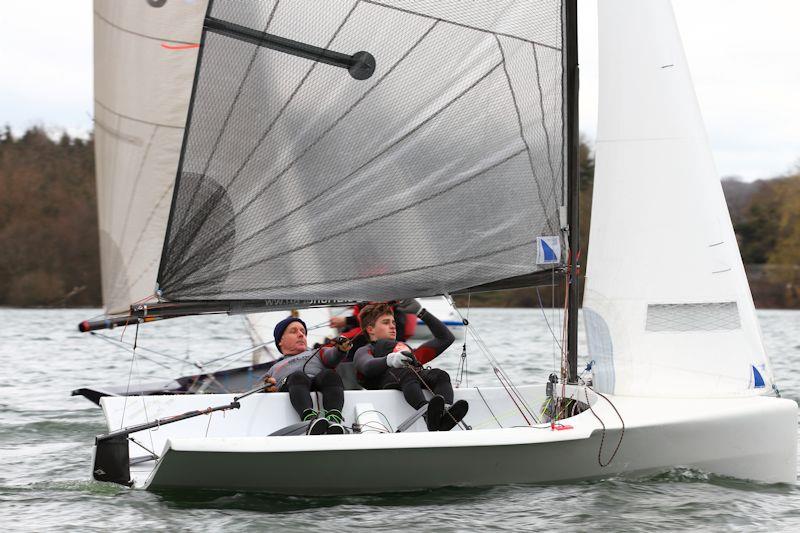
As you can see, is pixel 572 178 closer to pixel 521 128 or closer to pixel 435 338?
pixel 521 128

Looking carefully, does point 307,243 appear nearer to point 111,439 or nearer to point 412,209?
point 412,209

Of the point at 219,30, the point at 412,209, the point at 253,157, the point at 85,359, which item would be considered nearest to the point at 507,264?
the point at 412,209

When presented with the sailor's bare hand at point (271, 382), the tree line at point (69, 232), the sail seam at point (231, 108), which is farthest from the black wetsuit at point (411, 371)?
the tree line at point (69, 232)

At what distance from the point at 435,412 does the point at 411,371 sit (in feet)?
1.44

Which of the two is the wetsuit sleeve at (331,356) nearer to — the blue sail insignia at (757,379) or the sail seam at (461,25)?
the sail seam at (461,25)

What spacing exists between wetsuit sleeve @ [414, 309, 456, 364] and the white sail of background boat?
18 cm

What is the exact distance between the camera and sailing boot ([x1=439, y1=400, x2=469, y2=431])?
4977 mm

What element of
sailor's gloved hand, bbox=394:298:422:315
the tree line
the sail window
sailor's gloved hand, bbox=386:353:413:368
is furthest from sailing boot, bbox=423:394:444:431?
the tree line

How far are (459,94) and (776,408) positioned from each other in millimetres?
1912

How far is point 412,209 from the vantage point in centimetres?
532

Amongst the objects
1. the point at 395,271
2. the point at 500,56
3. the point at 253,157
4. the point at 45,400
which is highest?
the point at 500,56

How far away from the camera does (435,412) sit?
5.02m

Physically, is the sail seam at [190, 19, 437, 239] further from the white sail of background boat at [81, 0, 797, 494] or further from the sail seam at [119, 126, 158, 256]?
the sail seam at [119, 126, 158, 256]

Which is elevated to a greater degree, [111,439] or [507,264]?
[507,264]
